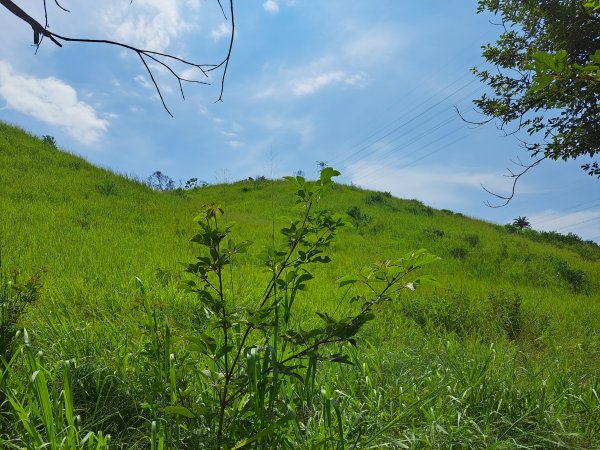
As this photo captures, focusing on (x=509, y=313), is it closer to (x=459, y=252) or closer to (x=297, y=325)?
(x=297, y=325)

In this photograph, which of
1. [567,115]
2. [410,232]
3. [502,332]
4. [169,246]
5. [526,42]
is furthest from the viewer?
[410,232]

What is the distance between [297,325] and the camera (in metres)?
5.15

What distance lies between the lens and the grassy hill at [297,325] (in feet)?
7.10

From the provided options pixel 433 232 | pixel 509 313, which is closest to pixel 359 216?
pixel 433 232

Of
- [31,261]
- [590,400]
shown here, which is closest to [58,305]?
[31,261]

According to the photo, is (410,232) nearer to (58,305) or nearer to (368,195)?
(368,195)

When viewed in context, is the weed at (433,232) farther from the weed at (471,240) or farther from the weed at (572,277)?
the weed at (572,277)

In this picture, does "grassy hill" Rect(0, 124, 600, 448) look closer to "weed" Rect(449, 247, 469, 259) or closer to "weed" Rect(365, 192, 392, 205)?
"weed" Rect(449, 247, 469, 259)

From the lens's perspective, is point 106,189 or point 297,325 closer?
point 297,325

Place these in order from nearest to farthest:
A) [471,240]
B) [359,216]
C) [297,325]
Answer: [297,325] → [471,240] → [359,216]

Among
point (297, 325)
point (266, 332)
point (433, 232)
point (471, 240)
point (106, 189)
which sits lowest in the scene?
point (297, 325)

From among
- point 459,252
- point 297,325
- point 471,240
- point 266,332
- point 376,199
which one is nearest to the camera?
point 266,332

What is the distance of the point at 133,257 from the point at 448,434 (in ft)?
21.1

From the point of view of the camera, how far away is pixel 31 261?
21.1ft
